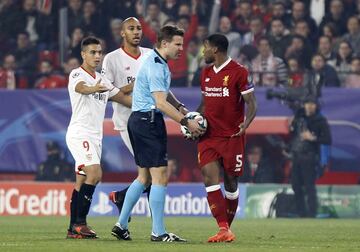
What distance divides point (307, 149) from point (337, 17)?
3086 millimetres

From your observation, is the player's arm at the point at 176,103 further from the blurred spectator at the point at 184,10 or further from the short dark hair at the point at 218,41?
the blurred spectator at the point at 184,10

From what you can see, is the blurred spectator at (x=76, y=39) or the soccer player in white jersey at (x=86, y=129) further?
the blurred spectator at (x=76, y=39)

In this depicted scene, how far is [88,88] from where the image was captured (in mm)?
14164

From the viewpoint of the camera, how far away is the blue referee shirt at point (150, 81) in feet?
43.9

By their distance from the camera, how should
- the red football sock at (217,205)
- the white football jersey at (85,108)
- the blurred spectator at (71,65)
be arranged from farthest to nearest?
the blurred spectator at (71,65) → the white football jersey at (85,108) → the red football sock at (217,205)

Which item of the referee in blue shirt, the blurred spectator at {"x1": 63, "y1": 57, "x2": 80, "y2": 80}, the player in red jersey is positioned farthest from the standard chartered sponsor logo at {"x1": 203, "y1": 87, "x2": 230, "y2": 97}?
the blurred spectator at {"x1": 63, "y1": 57, "x2": 80, "y2": 80}

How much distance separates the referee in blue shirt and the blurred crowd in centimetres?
947

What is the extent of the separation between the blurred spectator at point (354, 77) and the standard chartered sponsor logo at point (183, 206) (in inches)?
131

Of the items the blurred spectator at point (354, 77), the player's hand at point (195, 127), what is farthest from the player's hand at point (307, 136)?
the player's hand at point (195, 127)

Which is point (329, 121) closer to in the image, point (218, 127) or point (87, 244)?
point (218, 127)

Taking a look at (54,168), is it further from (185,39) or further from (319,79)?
(319,79)

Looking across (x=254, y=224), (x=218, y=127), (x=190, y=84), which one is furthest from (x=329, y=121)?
(x=218, y=127)

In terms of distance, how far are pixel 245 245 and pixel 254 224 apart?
19.6 feet

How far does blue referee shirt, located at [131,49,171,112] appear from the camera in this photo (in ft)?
43.9
